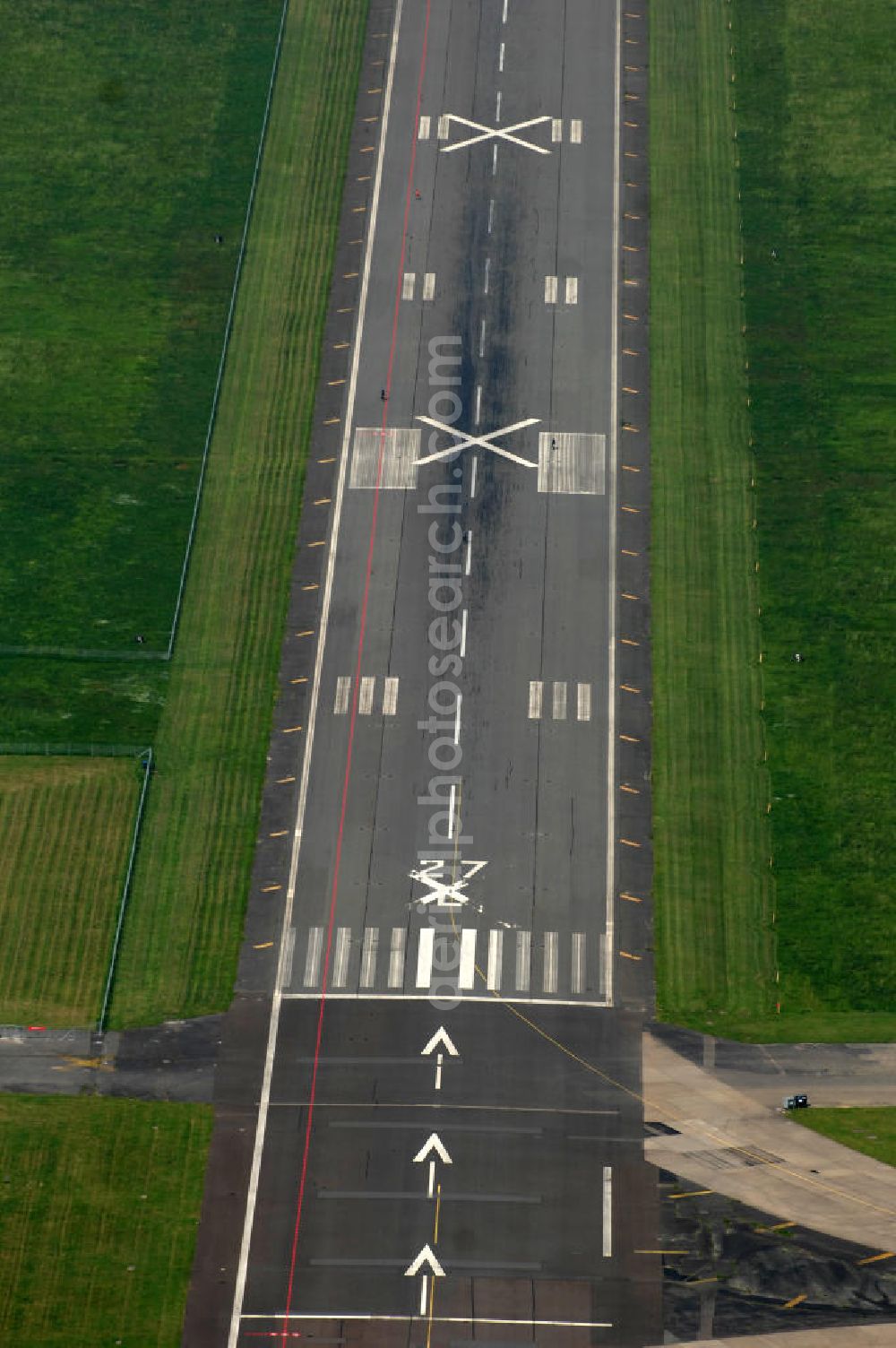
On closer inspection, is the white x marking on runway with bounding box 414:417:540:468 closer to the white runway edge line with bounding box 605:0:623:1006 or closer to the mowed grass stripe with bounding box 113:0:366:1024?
the white runway edge line with bounding box 605:0:623:1006

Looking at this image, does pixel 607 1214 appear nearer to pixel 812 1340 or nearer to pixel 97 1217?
pixel 812 1340

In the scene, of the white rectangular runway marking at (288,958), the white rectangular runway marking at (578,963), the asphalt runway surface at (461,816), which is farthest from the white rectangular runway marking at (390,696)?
the white rectangular runway marking at (578,963)

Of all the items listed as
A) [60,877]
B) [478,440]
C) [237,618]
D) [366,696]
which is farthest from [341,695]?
[478,440]

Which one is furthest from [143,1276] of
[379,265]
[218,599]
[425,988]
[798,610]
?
[379,265]

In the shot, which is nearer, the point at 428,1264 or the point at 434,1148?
the point at 428,1264

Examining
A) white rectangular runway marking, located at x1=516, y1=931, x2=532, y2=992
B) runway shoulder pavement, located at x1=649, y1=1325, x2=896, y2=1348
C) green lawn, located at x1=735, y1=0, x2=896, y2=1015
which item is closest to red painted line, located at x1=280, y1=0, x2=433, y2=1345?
white rectangular runway marking, located at x1=516, y1=931, x2=532, y2=992

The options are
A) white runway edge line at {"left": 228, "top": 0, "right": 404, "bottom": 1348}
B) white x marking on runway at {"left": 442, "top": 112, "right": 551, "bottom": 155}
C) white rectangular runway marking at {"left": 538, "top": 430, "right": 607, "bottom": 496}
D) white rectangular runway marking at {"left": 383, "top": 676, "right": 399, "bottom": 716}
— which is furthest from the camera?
white x marking on runway at {"left": 442, "top": 112, "right": 551, "bottom": 155}
